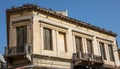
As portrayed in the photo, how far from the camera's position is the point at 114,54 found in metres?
30.3

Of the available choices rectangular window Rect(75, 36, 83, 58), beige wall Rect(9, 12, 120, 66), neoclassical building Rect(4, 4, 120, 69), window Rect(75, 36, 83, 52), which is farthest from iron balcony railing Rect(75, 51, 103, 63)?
window Rect(75, 36, 83, 52)

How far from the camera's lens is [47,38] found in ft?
73.7

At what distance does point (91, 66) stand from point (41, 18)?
8.05 metres

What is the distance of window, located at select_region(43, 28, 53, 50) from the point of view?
22077mm

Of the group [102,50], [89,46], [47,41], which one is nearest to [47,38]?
[47,41]

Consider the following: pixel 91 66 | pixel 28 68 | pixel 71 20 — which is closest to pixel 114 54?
pixel 91 66

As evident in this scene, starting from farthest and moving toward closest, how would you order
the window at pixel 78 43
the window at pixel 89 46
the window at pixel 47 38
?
the window at pixel 89 46
the window at pixel 78 43
the window at pixel 47 38

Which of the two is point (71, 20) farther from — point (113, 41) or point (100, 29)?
point (113, 41)

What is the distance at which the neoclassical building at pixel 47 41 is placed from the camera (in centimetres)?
2072

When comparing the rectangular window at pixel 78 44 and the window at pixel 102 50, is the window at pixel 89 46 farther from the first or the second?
the window at pixel 102 50

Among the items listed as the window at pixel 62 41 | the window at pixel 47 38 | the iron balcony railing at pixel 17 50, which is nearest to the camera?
the iron balcony railing at pixel 17 50

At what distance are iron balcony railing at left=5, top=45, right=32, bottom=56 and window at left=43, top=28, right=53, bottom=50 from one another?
2.13 metres

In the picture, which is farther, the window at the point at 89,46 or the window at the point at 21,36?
the window at the point at 89,46

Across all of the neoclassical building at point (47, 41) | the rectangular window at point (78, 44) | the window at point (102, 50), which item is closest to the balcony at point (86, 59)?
the neoclassical building at point (47, 41)
